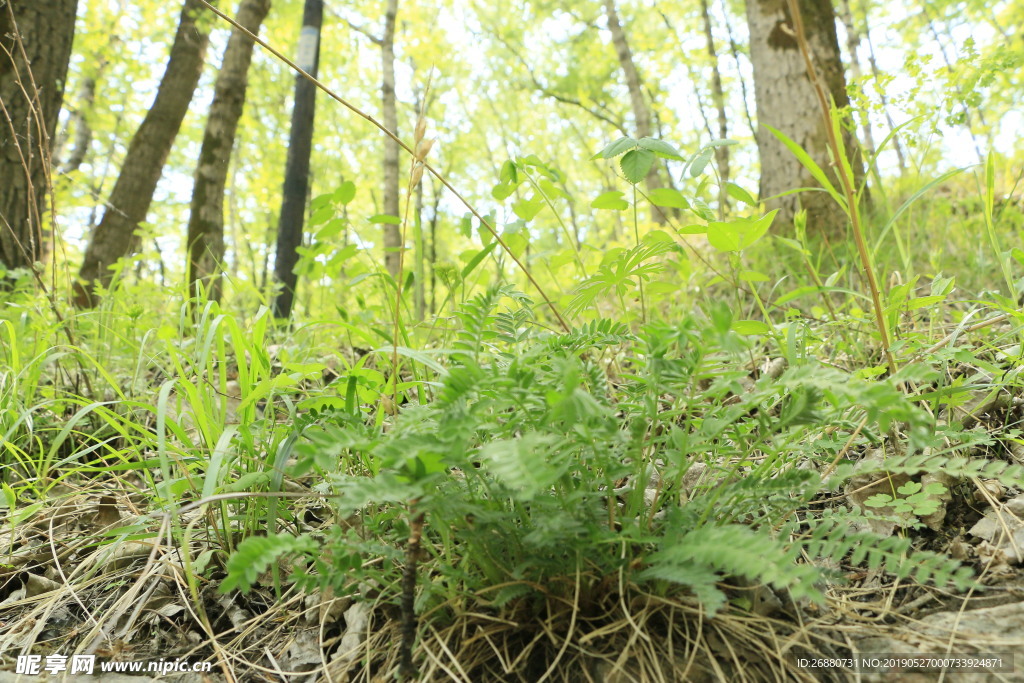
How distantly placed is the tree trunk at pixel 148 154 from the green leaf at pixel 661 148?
4065mm

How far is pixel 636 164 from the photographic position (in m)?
1.12

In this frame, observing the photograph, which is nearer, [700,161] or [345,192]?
[700,161]

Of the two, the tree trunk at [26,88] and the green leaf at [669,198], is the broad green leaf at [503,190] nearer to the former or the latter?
the green leaf at [669,198]

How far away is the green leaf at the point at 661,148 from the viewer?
1.07 m

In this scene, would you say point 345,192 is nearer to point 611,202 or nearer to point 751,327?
point 611,202

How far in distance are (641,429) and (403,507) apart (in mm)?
402

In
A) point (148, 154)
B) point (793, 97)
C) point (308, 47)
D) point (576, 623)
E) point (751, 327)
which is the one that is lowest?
point (576, 623)

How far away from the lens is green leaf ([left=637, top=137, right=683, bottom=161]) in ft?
3.51

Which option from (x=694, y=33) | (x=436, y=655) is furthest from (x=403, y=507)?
(x=694, y=33)

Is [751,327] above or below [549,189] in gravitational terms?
below

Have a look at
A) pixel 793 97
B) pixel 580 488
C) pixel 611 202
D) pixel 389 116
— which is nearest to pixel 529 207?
pixel 611 202

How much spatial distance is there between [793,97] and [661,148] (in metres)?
2.94

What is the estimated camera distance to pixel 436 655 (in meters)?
0.88

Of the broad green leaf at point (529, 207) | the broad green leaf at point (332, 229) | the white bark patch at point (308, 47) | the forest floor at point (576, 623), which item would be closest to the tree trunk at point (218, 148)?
the white bark patch at point (308, 47)
